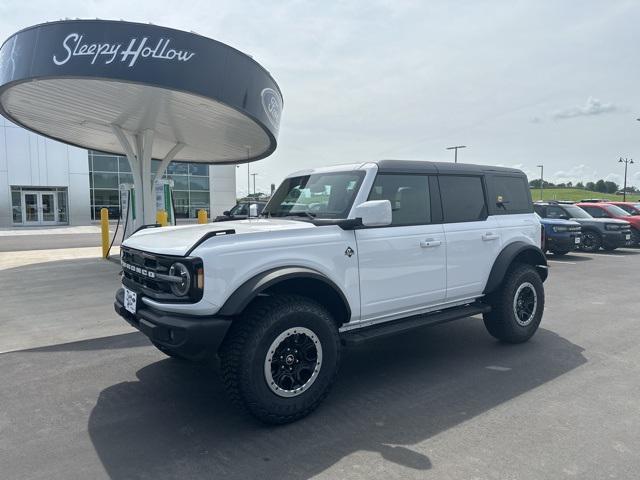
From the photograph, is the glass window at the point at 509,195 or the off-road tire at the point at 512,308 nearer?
the off-road tire at the point at 512,308

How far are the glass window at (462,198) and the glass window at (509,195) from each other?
21cm

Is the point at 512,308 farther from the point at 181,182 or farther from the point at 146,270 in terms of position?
the point at 181,182

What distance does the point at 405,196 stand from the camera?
4.45 metres

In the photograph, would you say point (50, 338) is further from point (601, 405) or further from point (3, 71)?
point (3, 71)

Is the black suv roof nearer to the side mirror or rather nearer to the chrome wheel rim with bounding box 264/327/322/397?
the side mirror

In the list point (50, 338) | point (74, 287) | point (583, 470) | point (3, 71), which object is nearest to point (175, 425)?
point (583, 470)

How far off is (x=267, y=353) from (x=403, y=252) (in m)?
1.60

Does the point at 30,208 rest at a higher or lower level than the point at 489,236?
higher

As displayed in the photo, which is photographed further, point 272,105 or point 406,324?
point 272,105

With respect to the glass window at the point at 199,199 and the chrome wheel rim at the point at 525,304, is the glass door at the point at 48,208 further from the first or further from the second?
the chrome wheel rim at the point at 525,304

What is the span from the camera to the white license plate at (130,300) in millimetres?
3642

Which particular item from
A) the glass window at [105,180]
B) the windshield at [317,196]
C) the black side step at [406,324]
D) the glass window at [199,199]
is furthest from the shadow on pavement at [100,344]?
the glass window at [199,199]

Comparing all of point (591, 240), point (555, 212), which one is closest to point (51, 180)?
point (555, 212)

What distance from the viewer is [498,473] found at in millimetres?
2746
